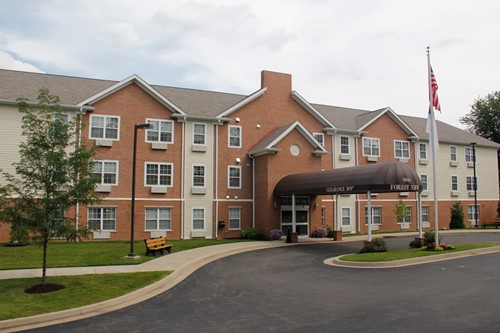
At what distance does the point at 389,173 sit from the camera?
21.5m

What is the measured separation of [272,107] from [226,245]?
13281mm

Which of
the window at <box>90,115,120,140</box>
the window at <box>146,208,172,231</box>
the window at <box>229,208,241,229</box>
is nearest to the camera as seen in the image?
the window at <box>90,115,120,140</box>

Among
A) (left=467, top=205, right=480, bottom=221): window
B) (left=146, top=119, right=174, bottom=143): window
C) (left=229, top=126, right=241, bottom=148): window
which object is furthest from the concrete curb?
(left=467, top=205, right=480, bottom=221): window

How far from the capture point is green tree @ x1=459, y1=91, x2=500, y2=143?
6112 centimetres

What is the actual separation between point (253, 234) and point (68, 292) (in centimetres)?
1797

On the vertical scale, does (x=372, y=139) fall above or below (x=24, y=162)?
above

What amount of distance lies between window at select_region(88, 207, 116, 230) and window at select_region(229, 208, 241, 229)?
8.22 m

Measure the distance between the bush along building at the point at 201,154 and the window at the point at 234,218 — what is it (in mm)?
74

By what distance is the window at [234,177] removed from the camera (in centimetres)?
3148

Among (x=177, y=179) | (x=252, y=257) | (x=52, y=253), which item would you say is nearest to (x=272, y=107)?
(x=177, y=179)

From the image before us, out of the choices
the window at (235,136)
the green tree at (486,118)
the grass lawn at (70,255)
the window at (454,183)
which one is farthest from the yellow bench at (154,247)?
the green tree at (486,118)

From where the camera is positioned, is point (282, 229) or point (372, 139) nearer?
point (282, 229)

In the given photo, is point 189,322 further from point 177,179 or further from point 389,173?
point 177,179

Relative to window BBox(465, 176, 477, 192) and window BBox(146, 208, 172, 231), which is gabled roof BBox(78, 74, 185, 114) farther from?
window BBox(465, 176, 477, 192)
